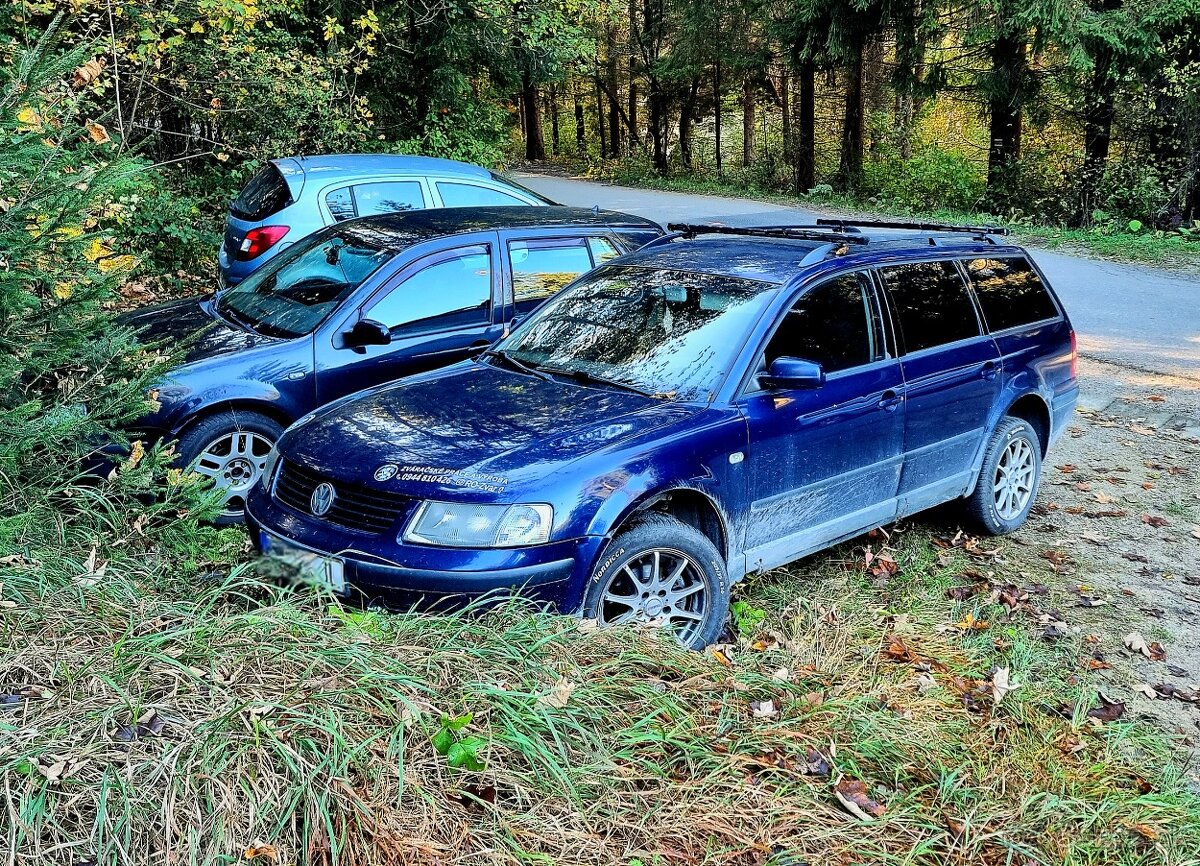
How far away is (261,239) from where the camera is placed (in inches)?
368

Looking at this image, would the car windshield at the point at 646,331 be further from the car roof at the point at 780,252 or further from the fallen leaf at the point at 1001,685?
the fallen leaf at the point at 1001,685

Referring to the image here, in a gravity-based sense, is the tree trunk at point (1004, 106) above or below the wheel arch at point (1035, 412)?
above

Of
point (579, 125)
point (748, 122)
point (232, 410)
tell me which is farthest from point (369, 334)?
point (579, 125)

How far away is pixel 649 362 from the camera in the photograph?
16.3ft

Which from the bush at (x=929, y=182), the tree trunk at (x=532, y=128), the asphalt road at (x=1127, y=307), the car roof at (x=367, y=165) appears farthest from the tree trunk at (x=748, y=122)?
the car roof at (x=367, y=165)

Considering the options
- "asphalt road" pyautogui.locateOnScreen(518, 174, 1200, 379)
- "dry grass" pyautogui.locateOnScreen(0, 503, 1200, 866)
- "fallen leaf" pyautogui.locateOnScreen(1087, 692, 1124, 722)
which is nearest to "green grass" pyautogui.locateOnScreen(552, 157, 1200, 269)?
"asphalt road" pyautogui.locateOnScreen(518, 174, 1200, 379)

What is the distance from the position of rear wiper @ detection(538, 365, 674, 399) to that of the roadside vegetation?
112 cm

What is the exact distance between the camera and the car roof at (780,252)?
5271mm

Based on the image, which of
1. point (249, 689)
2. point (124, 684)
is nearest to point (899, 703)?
point (249, 689)

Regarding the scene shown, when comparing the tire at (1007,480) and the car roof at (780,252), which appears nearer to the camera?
the car roof at (780,252)

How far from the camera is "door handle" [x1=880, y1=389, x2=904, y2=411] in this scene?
5301 mm

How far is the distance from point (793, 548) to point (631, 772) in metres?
2.06

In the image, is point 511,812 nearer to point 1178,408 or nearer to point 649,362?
point 649,362

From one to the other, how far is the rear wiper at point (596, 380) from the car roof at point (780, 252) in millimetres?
894
